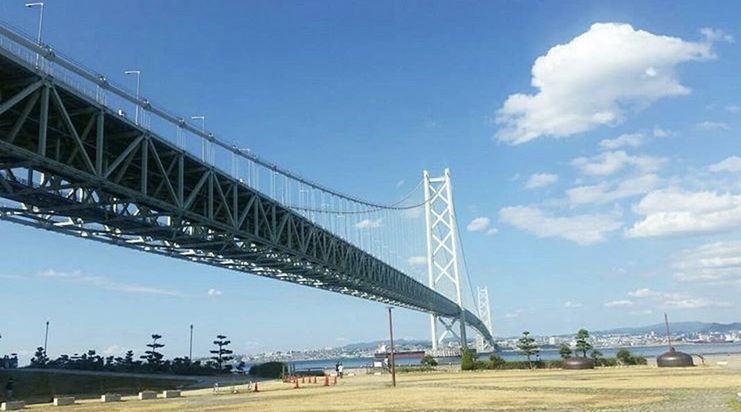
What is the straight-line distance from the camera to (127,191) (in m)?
36.6

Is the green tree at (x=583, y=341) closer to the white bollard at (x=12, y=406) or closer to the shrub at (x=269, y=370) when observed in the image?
the shrub at (x=269, y=370)

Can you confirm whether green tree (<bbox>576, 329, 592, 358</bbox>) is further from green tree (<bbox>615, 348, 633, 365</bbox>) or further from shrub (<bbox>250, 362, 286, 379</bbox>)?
shrub (<bbox>250, 362, 286, 379</bbox>)

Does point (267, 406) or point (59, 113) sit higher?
point (59, 113)

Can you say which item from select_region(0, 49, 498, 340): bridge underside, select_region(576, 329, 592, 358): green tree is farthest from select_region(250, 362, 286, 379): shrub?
select_region(576, 329, 592, 358): green tree

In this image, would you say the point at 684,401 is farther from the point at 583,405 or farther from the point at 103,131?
the point at 103,131

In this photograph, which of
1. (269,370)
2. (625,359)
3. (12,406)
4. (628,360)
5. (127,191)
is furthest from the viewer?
(269,370)

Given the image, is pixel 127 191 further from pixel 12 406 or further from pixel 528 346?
pixel 528 346

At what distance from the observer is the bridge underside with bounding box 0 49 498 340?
30.4 meters

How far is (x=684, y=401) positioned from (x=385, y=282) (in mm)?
66230

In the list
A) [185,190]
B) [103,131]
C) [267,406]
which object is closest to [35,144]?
[103,131]

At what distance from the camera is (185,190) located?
48.2 metres

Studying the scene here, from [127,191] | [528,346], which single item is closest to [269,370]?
[528,346]

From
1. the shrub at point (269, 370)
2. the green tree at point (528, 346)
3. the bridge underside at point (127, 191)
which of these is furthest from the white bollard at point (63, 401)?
the green tree at point (528, 346)

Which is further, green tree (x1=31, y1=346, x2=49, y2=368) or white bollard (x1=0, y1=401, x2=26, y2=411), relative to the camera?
green tree (x1=31, y1=346, x2=49, y2=368)
